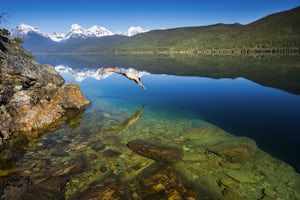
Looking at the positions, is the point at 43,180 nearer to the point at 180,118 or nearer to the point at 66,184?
the point at 66,184

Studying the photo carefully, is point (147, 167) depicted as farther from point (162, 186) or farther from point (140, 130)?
point (140, 130)

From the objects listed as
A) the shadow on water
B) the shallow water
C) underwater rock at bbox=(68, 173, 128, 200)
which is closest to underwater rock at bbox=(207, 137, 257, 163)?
the shallow water

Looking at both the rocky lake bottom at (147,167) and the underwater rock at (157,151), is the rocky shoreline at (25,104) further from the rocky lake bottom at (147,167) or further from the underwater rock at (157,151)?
the underwater rock at (157,151)

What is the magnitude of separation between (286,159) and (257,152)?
6.12 ft

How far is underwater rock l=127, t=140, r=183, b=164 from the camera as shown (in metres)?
15.4

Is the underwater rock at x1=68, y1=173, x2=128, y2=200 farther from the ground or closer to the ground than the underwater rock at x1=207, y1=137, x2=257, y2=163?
farther from the ground

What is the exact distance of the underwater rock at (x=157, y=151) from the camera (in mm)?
15398

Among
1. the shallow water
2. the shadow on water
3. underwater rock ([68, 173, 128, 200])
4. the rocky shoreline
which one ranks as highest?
the rocky shoreline

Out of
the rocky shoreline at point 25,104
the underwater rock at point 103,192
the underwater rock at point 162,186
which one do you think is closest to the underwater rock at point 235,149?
the underwater rock at point 162,186

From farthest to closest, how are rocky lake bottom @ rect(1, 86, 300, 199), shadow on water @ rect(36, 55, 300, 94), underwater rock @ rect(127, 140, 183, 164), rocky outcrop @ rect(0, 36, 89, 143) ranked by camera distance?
shadow on water @ rect(36, 55, 300, 94)
rocky outcrop @ rect(0, 36, 89, 143)
underwater rock @ rect(127, 140, 183, 164)
rocky lake bottom @ rect(1, 86, 300, 199)

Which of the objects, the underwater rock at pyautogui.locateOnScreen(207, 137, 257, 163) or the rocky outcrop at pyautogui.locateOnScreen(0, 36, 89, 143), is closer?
the underwater rock at pyautogui.locateOnScreen(207, 137, 257, 163)

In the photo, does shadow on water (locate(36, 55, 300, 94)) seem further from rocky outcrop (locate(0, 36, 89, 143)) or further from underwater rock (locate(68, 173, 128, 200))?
underwater rock (locate(68, 173, 128, 200))

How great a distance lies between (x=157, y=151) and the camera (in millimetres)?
16062

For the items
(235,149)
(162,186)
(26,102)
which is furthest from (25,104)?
(235,149)
